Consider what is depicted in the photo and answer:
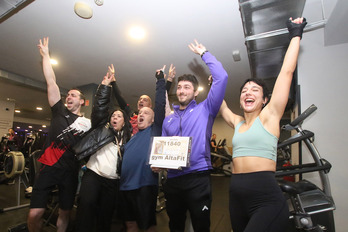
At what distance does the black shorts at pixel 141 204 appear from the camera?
1.54 m

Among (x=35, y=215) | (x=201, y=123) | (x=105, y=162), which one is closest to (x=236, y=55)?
(x=201, y=123)

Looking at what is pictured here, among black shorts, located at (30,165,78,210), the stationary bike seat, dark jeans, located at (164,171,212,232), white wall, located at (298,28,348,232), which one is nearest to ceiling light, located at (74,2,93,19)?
black shorts, located at (30,165,78,210)

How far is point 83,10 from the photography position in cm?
246

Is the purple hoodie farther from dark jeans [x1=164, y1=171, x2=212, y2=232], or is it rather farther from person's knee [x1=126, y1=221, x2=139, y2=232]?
person's knee [x1=126, y1=221, x2=139, y2=232]

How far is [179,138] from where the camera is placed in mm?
1313

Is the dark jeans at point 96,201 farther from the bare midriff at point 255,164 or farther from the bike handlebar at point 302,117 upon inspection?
the bike handlebar at point 302,117

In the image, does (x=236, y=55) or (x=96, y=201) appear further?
(x=236, y=55)

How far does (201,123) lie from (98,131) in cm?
109

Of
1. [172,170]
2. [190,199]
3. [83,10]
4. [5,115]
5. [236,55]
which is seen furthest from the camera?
[5,115]

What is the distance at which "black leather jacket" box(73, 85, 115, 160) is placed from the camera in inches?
68.5

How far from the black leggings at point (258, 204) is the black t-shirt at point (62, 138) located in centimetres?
168

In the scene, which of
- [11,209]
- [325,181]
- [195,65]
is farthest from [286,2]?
[11,209]

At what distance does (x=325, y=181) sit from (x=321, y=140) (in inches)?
26.4

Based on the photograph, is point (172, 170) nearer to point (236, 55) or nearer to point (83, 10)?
point (83, 10)
